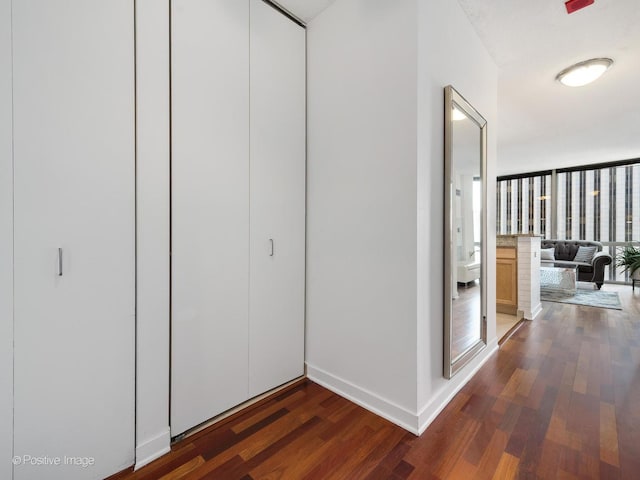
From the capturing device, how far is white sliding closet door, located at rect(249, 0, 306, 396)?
1.90 meters

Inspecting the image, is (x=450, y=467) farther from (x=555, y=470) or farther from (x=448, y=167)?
(x=448, y=167)

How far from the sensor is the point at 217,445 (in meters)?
1.52

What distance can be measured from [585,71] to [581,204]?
5622 mm

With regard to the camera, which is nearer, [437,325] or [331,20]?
[437,325]

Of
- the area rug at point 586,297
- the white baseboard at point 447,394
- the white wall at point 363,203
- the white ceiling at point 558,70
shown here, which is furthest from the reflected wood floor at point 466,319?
the area rug at point 586,297

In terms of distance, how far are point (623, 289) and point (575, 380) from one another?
18.3ft

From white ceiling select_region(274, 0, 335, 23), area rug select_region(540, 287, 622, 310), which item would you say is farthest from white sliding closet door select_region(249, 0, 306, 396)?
area rug select_region(540, 287, 622, 310)

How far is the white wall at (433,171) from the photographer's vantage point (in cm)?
166

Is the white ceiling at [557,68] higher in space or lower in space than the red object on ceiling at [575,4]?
higher

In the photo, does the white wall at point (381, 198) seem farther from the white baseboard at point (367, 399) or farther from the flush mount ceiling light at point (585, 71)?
the flush mount ceiling light at point (585, 71)

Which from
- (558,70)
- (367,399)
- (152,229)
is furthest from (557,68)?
A: (152,229)

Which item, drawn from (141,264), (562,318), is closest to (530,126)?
(562,318)

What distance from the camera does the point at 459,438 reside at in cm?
157

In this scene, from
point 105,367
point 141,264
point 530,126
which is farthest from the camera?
point 530,126
